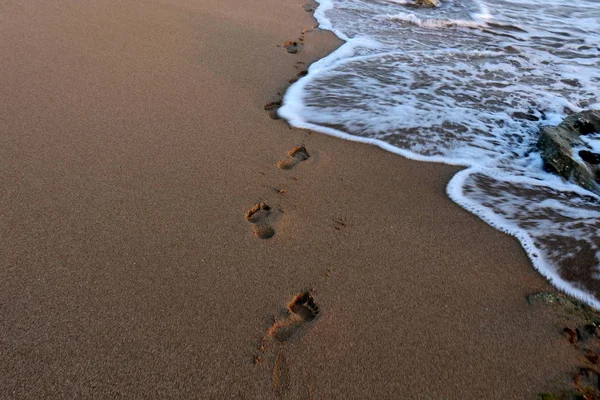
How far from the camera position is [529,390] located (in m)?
1.74

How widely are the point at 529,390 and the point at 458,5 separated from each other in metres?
7.26

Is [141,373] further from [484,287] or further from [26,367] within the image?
[484,287]

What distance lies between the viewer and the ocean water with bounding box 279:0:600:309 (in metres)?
2.61

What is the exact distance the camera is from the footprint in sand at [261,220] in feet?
7.66

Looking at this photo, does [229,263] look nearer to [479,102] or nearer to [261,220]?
[261,220]

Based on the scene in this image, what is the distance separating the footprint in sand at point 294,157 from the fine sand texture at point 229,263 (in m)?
0.03

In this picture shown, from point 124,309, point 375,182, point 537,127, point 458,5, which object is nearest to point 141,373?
point 124,309

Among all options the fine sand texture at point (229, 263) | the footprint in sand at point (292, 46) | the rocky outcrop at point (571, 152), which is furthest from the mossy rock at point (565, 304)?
the footprint in sand at point (292, 46)

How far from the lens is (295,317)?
1929 mm

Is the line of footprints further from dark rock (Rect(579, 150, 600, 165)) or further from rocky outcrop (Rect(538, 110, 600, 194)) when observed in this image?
dark rock (Rect(579, 150, 600, 165))

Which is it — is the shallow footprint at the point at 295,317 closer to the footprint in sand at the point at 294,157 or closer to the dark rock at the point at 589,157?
the footprint in sand at the point at 294,157

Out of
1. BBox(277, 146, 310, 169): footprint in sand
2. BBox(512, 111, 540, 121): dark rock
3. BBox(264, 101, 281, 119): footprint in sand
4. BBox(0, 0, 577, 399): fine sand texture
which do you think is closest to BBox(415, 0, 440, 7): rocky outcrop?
BBox(512, 111, 540, 121): dark rock

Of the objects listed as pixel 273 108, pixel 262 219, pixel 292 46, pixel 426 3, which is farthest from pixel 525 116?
pixel 426 3

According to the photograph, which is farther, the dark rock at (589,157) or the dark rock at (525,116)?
the dark rock at (525,116)
